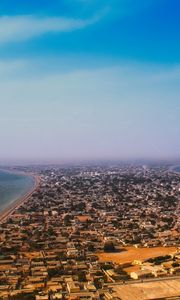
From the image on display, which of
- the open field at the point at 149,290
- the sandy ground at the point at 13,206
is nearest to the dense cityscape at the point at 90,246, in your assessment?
the open field at the point at 149,290

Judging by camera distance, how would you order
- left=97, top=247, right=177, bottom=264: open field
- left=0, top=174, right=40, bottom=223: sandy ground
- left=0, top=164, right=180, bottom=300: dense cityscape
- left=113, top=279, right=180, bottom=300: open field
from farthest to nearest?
1. left=0, top=174, right=40, bottom=223: sandy ground
2. left=97, top=247, right=177, bottom=264: open field
3. left=0, top=164, right=180, bottom=300: dense cityscape
4. left=113, top=279, right=180, bottom=300: open field

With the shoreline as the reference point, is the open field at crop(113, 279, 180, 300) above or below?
below

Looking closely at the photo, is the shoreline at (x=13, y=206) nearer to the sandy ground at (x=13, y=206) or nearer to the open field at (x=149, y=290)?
the sandy ground at (x=13, y=206)

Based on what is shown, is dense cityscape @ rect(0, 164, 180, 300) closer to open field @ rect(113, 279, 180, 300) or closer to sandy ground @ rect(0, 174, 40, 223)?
open field @ rect(113, 279, 180, 300)

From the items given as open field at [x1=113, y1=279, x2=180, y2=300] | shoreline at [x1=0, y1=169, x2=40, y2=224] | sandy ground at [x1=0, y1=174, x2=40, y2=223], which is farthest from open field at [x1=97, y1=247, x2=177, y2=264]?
sandy ground at [x1=0, y1=174, x2=40, y2=223]

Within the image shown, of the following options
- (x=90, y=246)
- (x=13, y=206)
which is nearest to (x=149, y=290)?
(x=90, y=246)
